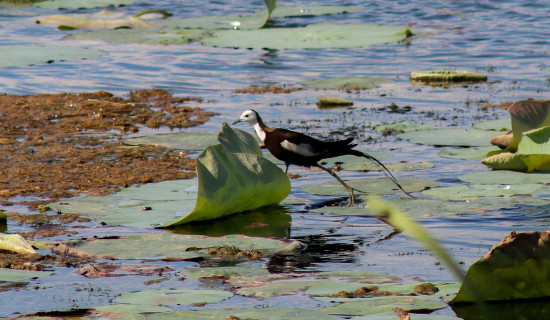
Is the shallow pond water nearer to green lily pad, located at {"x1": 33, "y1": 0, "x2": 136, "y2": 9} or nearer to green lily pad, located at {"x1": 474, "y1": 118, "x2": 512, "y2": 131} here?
green lily pad, located at {"x1": 33, "y1": 0, "x2": 136, "y2": 9}

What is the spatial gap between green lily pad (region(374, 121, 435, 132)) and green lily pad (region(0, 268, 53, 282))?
511cm

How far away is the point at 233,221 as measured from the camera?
590cm

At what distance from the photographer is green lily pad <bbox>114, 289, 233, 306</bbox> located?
3.74 meters

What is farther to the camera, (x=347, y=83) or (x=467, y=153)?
(x=347, y=83)

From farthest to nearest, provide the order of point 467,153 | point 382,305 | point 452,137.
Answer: point 452,137
point 467,153
point 382,305

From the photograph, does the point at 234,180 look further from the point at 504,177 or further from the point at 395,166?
the point at 504,177

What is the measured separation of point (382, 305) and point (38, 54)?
32.5ft

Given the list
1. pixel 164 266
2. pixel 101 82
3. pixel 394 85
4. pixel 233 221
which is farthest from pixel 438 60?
pixel 164 266

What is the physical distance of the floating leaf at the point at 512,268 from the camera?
12.0 ft

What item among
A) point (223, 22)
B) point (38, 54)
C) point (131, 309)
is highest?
point (223, 22)

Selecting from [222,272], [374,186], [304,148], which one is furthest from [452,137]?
[222,272]

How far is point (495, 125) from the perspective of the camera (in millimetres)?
8648

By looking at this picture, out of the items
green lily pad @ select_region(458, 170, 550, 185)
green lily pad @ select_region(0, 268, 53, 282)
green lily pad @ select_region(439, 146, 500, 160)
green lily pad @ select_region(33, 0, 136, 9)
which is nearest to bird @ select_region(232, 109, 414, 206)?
green lily pad @ select_region(458, 170, 550, 185)

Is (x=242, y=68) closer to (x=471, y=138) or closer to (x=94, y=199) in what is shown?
(x=471, y=138)
